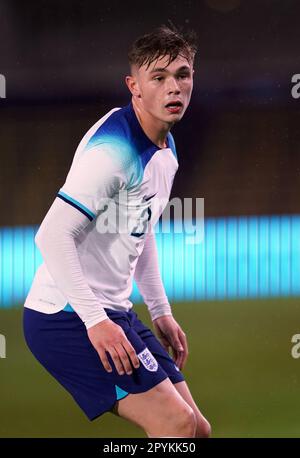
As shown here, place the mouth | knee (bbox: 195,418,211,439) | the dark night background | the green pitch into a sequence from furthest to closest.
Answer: the dark night background, the green pitch, knee (bbox: 195,418,211,439), the mouth

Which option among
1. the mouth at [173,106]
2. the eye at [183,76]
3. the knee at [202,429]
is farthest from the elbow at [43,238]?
the knee at [202,429]

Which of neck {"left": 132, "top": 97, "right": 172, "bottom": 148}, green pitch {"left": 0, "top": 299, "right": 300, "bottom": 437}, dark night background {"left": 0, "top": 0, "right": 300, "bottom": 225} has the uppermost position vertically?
dark night background {"left": 0, "top": 0, "right": 300, "bottom": 225}

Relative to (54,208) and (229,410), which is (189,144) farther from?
(54,208)

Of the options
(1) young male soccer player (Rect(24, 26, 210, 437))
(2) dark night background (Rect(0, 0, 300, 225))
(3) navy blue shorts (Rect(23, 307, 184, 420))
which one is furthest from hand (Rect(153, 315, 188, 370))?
(2) dark night background (Rect(0, 0, 300, 225))

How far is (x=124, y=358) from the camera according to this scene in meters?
1.96

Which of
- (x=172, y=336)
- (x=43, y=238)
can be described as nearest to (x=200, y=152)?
(x=172, y=336)

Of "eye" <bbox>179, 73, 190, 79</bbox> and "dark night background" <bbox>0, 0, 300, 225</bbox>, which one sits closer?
"eye" <bbox>179, 73, 190, 79</bbox>

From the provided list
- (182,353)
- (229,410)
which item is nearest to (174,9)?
(229,410)

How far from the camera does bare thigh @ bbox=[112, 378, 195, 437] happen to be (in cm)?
200

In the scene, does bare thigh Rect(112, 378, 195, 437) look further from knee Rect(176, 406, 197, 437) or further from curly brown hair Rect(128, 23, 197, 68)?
→ curly brown hair Rect(128, 23, 197, 68)

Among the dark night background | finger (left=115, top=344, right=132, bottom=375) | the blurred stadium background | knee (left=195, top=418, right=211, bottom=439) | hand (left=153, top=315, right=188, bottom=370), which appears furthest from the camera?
the dark night background

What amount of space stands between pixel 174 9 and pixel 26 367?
2734 millimetres

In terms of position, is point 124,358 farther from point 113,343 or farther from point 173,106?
point 173,106

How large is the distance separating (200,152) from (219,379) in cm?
234
